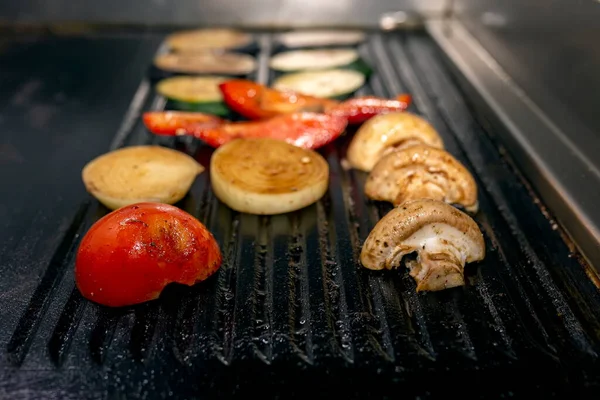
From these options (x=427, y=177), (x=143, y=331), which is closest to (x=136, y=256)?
(x=143, y=331)

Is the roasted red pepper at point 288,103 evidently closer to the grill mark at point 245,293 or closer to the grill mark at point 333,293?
the grill mark at point 333,293

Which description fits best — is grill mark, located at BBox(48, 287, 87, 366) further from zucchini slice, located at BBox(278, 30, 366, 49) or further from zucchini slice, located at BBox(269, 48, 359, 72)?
zucchini slice, located at BBox(278, 30, 366, 49)

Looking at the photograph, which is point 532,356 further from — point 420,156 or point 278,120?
point 278,120

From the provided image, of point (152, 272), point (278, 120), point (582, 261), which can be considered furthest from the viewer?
point (278, 120)

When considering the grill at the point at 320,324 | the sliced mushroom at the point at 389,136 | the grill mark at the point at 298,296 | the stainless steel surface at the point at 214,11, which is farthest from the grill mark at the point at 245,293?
the stainless steel surface at the point at 214,11

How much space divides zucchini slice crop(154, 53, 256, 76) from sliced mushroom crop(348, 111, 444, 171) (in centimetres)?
129

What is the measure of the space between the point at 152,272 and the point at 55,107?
73.5 inches

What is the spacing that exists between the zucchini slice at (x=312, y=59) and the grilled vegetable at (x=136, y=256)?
2017 millimetres

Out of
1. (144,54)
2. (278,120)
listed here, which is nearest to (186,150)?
(278,120)

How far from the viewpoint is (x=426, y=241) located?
6.65 ft

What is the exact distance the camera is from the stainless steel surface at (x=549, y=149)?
7.50 ft

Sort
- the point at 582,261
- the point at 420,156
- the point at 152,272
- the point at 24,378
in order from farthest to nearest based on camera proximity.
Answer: the point at 420,156 < the point at 582,261 < the point at 152,272 < the point at 24,378

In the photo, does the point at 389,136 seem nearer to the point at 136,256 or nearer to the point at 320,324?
the point at 320,324

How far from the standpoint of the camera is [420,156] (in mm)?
2357
